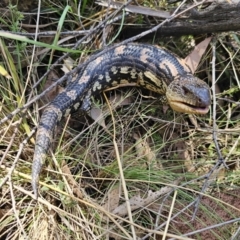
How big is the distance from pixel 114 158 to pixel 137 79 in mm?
563

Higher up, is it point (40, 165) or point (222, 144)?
point (40, 165)

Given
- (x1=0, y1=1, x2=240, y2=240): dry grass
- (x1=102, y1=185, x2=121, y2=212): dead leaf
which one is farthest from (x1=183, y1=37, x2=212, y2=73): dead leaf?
(x1=102, y1=185, x2=121, y2=212): dead leaf

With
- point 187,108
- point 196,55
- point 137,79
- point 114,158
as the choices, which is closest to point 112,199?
point 114,158

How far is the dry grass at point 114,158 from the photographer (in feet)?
7.55

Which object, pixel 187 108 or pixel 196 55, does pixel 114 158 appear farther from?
pixel 196 55

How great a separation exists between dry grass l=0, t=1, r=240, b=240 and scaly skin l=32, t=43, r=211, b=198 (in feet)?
0.25

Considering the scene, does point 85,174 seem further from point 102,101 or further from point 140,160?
point 102,101

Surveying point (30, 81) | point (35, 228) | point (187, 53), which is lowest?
point (35, 228)

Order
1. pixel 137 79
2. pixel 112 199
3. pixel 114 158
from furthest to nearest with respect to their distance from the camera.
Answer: pixel 137 79, pixel 114 158, pixel 112 199

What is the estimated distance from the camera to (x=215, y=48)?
9.49 ft

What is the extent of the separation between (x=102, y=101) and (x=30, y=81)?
468 millimetres

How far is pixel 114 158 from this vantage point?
259cm

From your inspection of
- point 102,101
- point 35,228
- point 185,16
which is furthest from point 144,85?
point 35,228

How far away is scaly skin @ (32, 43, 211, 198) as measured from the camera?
2625 mm
